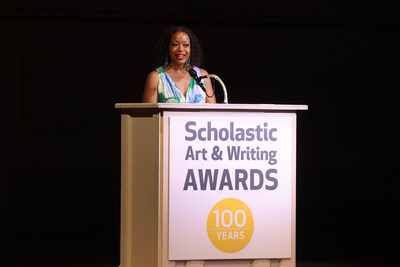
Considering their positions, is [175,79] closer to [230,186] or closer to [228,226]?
[230,186]

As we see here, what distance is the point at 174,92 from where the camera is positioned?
3.12 m

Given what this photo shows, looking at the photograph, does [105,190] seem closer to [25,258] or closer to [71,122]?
[71,122]

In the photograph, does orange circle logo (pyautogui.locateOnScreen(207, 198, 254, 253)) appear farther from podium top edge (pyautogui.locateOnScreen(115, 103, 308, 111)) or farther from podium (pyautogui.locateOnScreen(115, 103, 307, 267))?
podium top edge (pyautogui.locateOnScreen(115, 103, 308, 111))

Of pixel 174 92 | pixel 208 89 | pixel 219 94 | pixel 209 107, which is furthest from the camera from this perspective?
pixel 219 94

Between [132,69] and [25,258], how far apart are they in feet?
6.37

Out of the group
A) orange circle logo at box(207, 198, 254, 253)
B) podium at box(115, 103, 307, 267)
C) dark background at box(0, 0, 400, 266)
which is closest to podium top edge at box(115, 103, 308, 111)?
podium at box(115, 103, 307, 267)

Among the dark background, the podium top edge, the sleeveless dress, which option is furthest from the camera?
the dark background

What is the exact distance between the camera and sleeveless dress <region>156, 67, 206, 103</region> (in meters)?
3.12

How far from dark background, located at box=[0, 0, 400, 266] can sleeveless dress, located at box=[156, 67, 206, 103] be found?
8.05 feet

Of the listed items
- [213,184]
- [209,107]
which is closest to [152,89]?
[209,107]

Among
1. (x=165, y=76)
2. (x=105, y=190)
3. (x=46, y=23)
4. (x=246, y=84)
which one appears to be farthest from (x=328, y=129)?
(x=165, y=76)

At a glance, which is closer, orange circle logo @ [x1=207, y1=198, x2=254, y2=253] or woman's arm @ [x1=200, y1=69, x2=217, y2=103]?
orange circle logo @ [x1=207, y1=198, x2=254, y2=253]

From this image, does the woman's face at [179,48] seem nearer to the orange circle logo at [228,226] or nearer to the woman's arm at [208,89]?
the woman's arm at [208,89]

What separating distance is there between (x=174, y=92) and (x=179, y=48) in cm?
22
